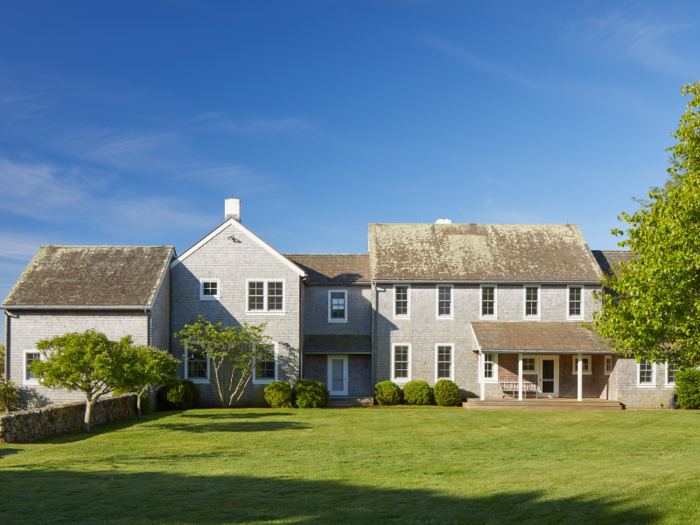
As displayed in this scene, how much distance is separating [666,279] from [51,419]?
660 inches

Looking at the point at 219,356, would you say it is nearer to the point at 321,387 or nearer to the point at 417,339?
the point at 321,387

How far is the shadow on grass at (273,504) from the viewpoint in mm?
8172

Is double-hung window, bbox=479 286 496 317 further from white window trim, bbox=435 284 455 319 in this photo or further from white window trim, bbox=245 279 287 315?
white window trim, bbox=245 279 287 315

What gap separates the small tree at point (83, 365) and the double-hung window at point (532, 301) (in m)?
18.8

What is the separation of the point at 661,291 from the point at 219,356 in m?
18.8

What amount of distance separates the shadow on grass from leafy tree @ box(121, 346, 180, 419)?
7757 mm

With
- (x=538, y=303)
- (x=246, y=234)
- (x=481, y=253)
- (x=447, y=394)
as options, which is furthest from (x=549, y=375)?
(x=246, y=234)

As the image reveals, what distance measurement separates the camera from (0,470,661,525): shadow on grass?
8.17 m

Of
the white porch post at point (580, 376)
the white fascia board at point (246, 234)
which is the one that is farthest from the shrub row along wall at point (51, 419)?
the white porch post at point (580, 376)

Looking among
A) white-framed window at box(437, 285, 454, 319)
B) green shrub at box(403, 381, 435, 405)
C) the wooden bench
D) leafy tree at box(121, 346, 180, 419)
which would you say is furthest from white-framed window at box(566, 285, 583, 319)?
leafy tree at box(121, 346, 180, 419)

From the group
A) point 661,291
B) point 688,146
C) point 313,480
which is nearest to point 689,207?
point 661,291

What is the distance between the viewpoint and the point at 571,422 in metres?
22.0

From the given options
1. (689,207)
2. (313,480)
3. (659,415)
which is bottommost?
(659,415)

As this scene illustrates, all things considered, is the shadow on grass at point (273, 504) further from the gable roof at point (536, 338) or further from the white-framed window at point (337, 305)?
the white-framed window at point (337, 305)
